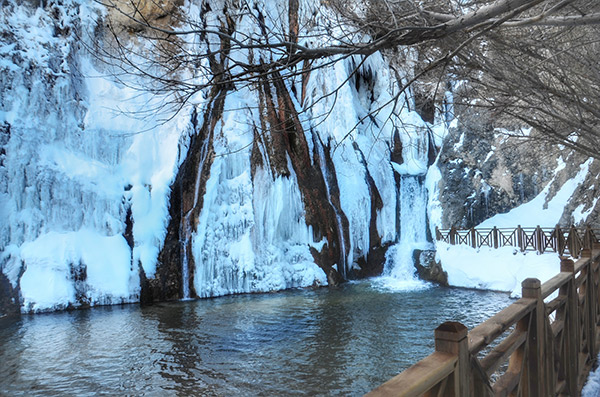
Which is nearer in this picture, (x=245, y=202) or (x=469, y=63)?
(x=469, y=63)

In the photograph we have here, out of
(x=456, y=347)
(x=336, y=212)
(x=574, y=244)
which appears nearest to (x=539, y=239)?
(x=574, y=244)

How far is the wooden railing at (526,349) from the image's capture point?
5.25 feet

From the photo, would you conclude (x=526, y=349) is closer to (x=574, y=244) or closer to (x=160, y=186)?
(x=574, y=244)

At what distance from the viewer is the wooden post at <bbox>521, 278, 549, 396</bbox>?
2672mm

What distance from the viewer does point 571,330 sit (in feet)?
12.1

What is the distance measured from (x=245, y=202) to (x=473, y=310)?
838 centimetres

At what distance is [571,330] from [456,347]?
2684 mm

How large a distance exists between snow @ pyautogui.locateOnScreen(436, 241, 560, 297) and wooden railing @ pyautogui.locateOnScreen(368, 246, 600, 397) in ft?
32.4

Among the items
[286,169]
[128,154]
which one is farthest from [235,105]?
[128,154]

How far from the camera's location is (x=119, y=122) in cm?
1661

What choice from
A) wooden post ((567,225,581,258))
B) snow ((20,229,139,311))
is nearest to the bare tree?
wooden post ((567,225,581,258))

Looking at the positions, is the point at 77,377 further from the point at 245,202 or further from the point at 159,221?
the point at 245,202

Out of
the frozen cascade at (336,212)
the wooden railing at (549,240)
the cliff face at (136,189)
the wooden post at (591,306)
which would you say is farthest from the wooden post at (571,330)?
the frozen cascade at (336,212)

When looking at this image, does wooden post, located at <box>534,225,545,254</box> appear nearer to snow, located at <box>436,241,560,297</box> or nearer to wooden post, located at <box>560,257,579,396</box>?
snow, located at <box>436,241,560,297</box>
